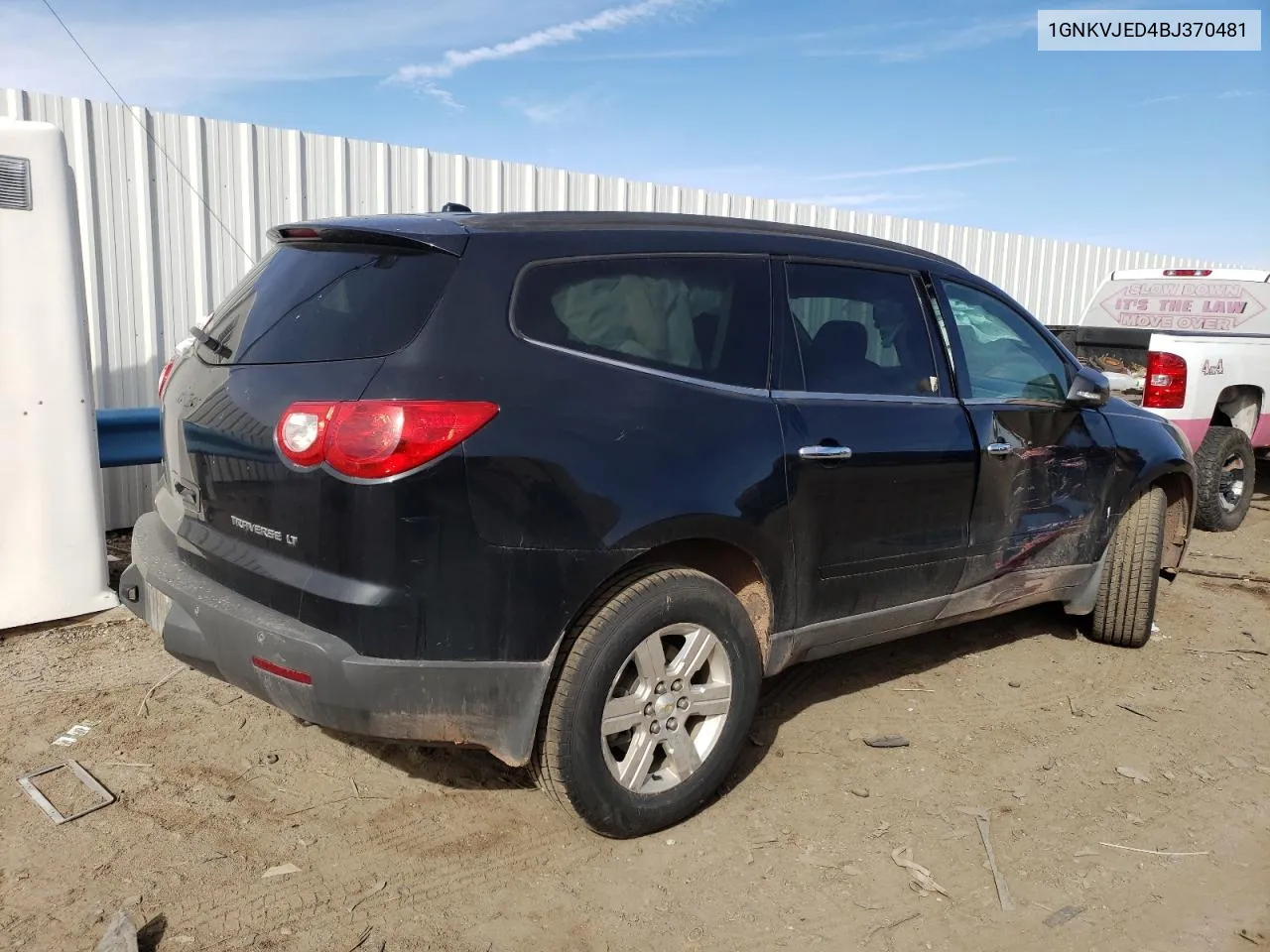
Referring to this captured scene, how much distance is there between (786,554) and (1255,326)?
7615 millimetres

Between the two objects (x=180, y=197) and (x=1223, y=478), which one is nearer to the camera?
(x=180, y=197)

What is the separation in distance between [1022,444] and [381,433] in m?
2.74

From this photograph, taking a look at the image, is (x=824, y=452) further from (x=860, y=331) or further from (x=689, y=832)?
(x=689, y=832)

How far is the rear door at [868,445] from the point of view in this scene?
328 centimetres

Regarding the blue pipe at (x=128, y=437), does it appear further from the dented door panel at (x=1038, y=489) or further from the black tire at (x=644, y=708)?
the dented door panel at (x=1038, y=489)

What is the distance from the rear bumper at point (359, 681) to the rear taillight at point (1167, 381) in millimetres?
6390

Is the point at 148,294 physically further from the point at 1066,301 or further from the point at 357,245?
the point at 1066,301

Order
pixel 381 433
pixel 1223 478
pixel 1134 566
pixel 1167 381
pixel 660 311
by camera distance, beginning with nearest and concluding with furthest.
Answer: pixel 381 433 → pixel 660 311 → pixel 1134 566 → pixel 1167 381 → pixel 1223 478

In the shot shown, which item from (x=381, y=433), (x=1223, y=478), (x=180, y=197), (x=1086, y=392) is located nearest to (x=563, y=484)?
(x=381, y=433)

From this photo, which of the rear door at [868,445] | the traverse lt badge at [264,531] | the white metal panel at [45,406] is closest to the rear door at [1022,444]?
the rear door at [868,445]

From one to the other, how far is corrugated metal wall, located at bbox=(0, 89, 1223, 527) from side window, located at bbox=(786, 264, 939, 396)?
15.0 ft

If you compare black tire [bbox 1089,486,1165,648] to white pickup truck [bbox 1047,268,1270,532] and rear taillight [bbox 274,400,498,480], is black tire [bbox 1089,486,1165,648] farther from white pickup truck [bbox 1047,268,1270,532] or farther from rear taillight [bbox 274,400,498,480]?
rear taillight [bbox 274,400,498,480]

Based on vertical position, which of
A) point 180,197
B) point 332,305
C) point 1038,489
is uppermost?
point 180,197

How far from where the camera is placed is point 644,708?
116 inches
